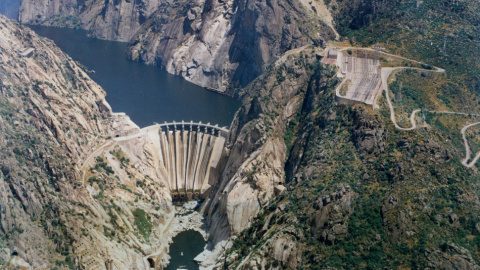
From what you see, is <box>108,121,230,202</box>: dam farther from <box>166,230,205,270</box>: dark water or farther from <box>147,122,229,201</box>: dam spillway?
<box>166,230,205,270</box>: dark water

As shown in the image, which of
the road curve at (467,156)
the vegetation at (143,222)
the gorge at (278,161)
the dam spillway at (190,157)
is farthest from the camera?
the dam spillway at (190,157)

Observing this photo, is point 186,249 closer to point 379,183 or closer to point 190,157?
point 190,157

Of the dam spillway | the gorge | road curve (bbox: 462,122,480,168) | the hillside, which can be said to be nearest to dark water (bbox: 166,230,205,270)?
A: the gorge

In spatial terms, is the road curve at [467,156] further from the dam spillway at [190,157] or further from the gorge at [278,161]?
the dam spillway at [190,157]

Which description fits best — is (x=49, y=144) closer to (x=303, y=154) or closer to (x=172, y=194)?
(x=172, y=194)

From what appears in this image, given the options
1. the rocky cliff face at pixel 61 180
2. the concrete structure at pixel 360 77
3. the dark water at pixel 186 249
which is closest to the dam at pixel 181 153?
the rocky cliff face at pixel 61 180

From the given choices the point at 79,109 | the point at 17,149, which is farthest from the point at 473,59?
the point at 17,149

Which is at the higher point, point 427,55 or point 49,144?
point 427,55
